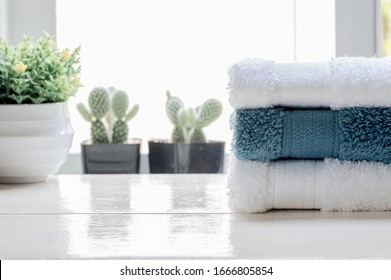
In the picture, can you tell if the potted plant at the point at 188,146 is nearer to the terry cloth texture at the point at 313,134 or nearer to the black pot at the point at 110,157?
the black pot at the point at 110,157

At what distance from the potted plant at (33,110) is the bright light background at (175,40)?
1.96 feet

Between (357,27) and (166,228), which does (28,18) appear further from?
(166,228)

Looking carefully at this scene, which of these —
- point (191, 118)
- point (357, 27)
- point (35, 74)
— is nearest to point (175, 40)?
point (191, 118)

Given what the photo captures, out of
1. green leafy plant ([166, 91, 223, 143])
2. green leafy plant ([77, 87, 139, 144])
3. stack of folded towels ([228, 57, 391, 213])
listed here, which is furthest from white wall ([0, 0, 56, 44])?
stack of folded towels ([228, 57, 391, 213])

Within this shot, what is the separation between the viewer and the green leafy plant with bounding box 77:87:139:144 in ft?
5.36

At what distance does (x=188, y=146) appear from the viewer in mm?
1631

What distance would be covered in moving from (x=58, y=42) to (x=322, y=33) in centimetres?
59

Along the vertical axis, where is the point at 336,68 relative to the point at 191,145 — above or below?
above

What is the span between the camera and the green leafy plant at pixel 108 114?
163cm

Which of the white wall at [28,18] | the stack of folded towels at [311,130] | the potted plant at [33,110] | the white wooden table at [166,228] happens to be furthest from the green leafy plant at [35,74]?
the white wall at [28,18]

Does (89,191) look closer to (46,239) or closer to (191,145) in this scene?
(46,239)
